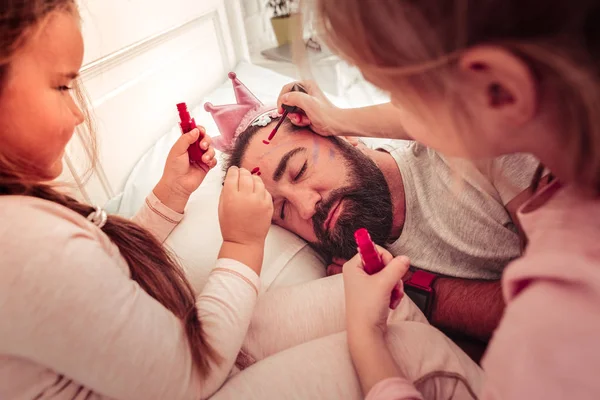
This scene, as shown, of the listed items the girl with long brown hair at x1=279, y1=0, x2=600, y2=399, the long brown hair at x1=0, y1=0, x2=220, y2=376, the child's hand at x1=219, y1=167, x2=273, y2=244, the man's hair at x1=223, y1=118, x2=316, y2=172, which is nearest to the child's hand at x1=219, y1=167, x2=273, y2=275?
the child's hand at x1=219, y1=167, x2=273, y2=244

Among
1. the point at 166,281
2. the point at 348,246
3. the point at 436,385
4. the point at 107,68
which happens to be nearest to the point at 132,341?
the point at 166,281

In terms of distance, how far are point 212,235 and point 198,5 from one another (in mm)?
1121

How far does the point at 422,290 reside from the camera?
94 centimetres

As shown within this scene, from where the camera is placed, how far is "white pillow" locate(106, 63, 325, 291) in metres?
0.97

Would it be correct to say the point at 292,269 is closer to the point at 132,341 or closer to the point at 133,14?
the point at 132,341

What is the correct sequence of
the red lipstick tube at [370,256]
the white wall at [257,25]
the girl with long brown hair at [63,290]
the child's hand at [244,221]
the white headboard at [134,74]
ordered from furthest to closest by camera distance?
the white wall at [257,25], the white headboard at [134,74], the child's hand at [244,221], the red lipstick tube at [370,256], the girl with long brown hair at [63,290]

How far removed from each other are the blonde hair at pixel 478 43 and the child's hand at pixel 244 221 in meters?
0.43

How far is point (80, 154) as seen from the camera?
1076 mm

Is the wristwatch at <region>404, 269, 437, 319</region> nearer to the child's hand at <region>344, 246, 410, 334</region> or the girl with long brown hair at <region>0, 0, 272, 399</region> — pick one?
the child's hand at <region>344, 246, 410, 334</region>

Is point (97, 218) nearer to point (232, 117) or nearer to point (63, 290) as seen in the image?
point (63, 290)

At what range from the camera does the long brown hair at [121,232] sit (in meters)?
0.50

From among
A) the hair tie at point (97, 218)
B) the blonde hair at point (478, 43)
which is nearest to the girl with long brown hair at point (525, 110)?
the blonde hair at point (478, 43)

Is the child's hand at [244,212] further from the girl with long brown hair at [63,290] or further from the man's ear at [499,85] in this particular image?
the man's ear at [499,85]

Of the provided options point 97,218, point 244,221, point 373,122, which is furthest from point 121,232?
point 373,122
